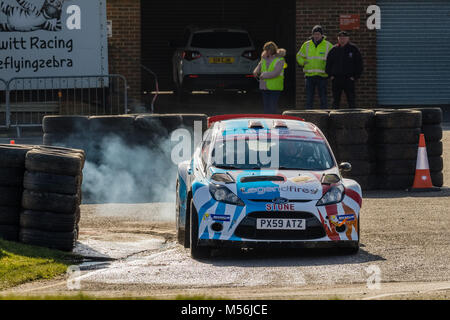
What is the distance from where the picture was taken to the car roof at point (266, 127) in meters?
11.7

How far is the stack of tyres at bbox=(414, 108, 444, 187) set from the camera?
1630 cm

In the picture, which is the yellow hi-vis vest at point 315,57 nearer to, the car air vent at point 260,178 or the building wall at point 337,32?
the building wall at point 337,32

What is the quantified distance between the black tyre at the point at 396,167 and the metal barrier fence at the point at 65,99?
8719 millimetres

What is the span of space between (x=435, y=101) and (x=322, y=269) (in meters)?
18.8

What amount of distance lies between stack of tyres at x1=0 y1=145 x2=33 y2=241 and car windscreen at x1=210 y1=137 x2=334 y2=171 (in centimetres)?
200

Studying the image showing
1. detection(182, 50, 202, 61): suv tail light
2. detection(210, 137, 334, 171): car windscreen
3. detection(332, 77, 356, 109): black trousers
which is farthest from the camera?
detection(182, 50, 202, 61): suv tail light

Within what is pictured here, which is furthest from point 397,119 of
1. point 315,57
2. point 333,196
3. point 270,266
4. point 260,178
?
point 270,266

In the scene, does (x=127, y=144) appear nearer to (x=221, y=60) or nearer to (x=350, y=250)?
(x=350, y=250)

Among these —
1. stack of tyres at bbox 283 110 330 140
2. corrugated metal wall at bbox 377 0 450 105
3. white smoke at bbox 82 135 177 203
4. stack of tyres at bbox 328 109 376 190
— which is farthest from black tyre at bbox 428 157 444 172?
corrugated metal wall at bbox 377 0 450 105

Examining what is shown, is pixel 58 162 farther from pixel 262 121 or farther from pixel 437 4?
pixel 437 4

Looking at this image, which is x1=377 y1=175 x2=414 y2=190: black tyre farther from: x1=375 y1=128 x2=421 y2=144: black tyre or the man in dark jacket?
the man in dark jacket

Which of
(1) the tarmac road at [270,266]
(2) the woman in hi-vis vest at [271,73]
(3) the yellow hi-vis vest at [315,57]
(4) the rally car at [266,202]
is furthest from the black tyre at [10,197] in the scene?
(3) the yellow hi-vis vest at [315,57]

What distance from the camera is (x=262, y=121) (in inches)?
475

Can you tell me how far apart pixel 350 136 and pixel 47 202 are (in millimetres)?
6264
